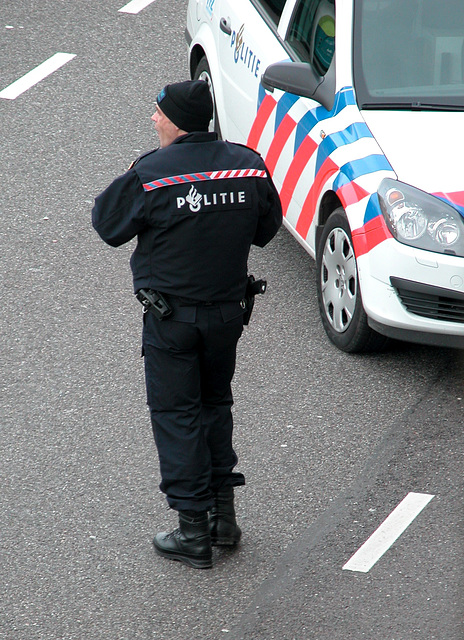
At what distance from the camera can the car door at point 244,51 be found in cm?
679

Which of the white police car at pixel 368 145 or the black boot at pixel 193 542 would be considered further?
the white police car at pixel 368 145

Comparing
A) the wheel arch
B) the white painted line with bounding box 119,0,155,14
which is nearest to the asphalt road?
the wheel arch

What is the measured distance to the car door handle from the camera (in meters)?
7.29

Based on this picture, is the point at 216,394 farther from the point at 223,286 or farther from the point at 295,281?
the point at 295,281

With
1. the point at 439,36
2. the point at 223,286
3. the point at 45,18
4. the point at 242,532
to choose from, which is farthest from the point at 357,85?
the point at 45,18

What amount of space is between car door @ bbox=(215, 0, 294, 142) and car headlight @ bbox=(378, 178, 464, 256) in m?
1.51

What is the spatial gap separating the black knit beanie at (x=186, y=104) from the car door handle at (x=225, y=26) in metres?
3.23

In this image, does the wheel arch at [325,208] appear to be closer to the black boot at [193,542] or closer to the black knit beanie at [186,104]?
the black knit beanie at [186,104]

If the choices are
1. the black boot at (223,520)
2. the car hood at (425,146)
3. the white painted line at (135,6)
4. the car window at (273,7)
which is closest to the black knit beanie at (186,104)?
the black boot at (223,520)

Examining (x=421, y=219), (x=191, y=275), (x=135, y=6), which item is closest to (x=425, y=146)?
(x=421, y=219)

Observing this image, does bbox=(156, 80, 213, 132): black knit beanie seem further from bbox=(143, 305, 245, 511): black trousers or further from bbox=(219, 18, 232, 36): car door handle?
bbox=(219, 18, 232, 36): car door handle

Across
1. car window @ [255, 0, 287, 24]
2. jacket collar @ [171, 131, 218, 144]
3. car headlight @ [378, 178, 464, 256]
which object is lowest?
car headlight @ [378, 178, 464, 256]

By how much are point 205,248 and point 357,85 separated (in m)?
2.14

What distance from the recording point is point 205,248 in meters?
4.20
